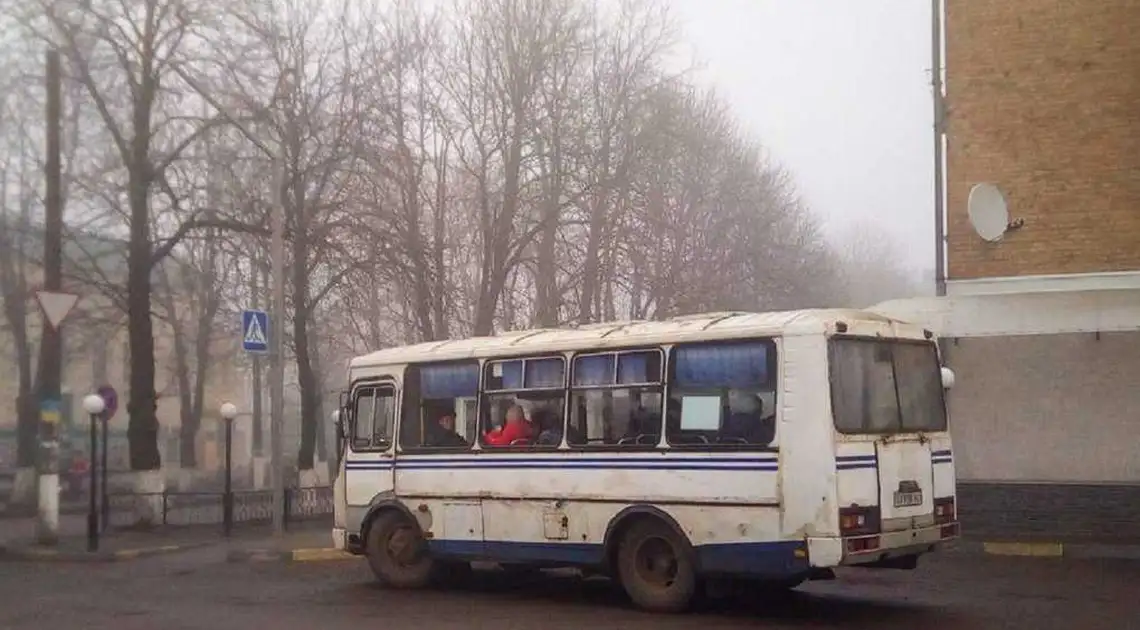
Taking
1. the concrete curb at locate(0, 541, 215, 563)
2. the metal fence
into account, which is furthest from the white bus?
the metal fence

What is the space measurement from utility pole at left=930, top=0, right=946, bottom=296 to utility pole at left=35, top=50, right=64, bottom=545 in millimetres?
13866

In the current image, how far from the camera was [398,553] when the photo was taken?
14742mm

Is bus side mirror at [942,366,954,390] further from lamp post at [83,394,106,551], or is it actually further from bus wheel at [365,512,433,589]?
lamp post at [83,394,106,551]

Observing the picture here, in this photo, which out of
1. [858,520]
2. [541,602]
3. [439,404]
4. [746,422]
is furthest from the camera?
[439,404]

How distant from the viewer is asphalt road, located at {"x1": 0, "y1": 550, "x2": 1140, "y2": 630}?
1148 cm

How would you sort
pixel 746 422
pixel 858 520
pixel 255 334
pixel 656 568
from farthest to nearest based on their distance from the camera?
pixel 255 334 → pixel 656 568 → pixel 746 422 → pixel 858 520

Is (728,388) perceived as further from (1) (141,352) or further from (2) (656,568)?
(1) (141,352)

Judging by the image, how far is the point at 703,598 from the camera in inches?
488

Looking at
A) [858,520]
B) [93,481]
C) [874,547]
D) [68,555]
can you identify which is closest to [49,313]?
[93,481]

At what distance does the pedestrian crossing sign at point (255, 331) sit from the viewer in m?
19.9

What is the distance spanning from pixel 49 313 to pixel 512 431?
964cm

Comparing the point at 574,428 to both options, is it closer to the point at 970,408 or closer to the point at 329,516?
the point at 970,408

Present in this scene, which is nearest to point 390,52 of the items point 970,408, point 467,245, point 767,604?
point 467,245

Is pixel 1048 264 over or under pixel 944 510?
over
